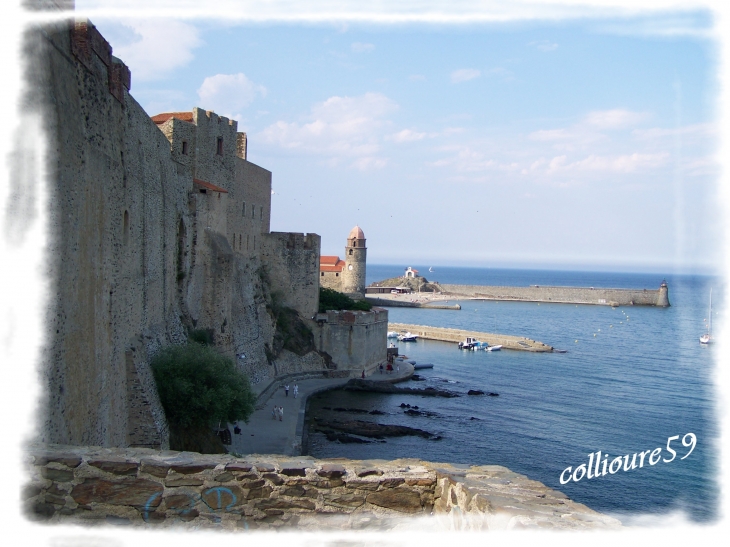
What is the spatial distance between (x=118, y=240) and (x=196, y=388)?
575 cm

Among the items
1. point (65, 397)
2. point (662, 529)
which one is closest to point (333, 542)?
point (662, 529)

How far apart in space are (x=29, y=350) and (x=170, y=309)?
45.0 ft

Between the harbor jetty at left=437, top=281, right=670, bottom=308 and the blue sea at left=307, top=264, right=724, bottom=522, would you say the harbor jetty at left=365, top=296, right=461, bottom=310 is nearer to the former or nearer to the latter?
the harbor jetty at left=437, top=281, right=670, bottom=308

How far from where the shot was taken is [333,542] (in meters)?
5.42

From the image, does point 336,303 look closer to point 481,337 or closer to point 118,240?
point 481,337

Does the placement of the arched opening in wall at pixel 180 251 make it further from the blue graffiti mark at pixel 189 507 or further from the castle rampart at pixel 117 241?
the blue graffiti mark at pixel 189 507

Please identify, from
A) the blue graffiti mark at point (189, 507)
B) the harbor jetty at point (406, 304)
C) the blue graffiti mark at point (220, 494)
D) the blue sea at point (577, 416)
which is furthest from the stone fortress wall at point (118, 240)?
the harbor jetty at point (406, 304)

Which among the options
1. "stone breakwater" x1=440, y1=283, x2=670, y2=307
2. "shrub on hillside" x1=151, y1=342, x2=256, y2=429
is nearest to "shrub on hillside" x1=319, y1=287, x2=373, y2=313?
"shrub on hillside" x1=151, y1=342, x2=256, y2=429

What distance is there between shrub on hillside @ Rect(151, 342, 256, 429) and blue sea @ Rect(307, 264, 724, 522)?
815 cm

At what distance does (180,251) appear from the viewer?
77.9ft

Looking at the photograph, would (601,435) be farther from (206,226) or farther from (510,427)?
(206,226)

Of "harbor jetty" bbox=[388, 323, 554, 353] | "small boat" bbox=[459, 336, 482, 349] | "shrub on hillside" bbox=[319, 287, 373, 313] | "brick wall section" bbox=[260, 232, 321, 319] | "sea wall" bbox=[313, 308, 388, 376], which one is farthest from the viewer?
"harbor jetty" bbox=[388, 323, 554, 353]

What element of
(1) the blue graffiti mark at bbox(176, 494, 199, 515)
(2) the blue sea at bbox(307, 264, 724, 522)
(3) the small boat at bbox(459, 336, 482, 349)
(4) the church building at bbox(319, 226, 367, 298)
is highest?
(4) the church building at bbox(319, 226, 367, 298)

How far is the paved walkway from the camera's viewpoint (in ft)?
77.8
